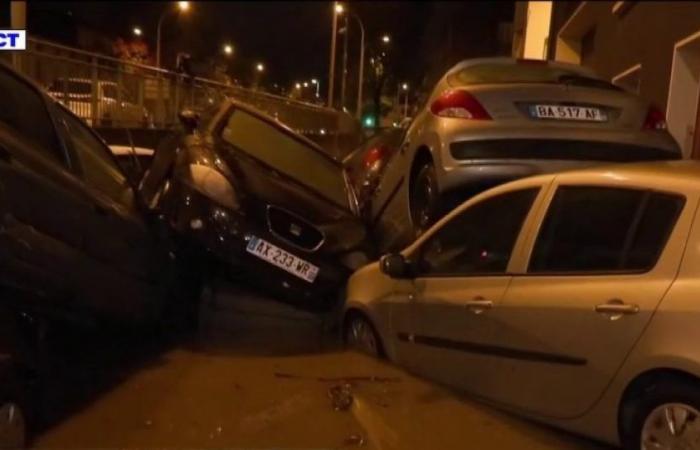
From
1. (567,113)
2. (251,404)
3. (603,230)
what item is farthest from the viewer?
(567,113)

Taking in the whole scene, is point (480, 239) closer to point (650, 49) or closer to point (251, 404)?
point (251, 404)

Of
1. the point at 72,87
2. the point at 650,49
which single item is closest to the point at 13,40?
the point at 72,87

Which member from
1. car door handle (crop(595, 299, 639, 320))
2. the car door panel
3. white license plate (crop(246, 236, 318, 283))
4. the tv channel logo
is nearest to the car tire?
the car door panel

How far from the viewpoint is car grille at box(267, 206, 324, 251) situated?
6.28m

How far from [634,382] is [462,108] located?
126 inches

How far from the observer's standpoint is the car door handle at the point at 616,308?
11.9 ft

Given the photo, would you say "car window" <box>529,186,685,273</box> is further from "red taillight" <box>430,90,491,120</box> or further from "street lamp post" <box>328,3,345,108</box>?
"street lamp post" <box>328,3,345,108</box>

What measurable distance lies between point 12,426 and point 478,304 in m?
2.24

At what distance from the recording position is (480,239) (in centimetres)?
488

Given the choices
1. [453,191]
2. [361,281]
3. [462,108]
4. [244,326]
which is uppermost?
[462,108]

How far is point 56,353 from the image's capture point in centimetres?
474

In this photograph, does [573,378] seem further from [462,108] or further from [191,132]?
[191,132]

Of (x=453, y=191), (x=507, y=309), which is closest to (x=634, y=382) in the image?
(x=507, y=309)

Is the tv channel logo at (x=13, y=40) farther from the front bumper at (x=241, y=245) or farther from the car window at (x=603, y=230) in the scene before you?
the car window at (x=603, y=230)
